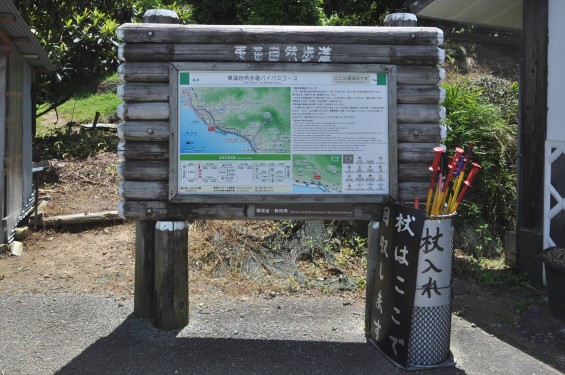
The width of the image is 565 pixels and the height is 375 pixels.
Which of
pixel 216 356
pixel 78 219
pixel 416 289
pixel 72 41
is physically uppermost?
pixel 72 41

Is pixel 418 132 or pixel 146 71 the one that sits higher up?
pixel 146 71

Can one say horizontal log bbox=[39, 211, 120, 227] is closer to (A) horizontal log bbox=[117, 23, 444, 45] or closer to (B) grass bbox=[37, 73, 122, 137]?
(A) horizontal log bbox=[117, 23, 444, 45]

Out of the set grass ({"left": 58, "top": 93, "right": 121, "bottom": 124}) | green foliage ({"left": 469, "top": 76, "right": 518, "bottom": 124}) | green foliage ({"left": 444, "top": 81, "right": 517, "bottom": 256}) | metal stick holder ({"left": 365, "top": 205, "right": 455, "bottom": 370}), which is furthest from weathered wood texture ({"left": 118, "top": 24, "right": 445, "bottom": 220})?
grass ({"left": 58, "top": 93, "right": 121, "bottom": 124})

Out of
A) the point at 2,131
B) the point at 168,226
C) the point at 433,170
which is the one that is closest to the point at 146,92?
the point at 168,226

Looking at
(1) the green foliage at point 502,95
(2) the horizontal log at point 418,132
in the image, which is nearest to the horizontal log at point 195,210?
(2) the horizontal log at point 418,132

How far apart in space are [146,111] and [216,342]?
1.98 metres

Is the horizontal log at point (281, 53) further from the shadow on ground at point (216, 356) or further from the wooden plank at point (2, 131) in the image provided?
the wooden plank at point (2, 131)

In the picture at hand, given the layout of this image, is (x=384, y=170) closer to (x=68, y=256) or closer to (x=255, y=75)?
(x=255, y=75)

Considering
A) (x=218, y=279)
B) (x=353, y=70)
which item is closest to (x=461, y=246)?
(x=218, y=279)

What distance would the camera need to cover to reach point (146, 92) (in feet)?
16.4

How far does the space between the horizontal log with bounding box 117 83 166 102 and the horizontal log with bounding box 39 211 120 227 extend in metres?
4.12

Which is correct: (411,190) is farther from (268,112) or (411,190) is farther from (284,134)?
(268,112)

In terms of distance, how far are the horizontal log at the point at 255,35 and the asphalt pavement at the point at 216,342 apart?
95.8 inches

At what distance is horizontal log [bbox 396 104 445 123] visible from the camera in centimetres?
507
